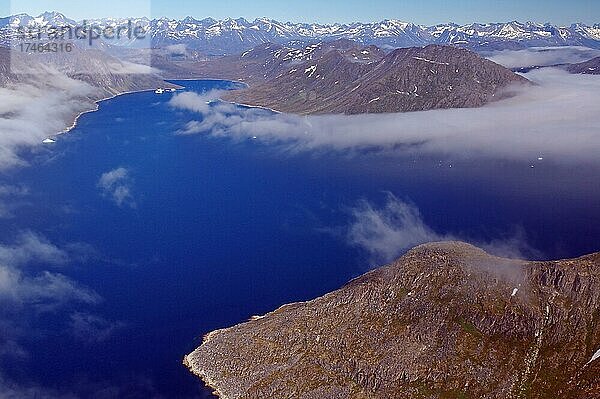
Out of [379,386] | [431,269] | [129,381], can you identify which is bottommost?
[129,381]

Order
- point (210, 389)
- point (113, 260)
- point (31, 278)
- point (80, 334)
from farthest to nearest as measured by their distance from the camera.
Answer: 1. point (113, 260)
2. point (31, 278)
3. point (80, 334)
4. point (210, 389)

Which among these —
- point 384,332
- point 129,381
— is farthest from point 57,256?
point 384,332

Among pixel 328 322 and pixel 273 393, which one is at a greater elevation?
pixel 328 322

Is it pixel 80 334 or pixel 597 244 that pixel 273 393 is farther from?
pixel 597 244

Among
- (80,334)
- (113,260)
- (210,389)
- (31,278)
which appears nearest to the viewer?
(210,389)

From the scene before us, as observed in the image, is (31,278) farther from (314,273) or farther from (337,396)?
(337,396)

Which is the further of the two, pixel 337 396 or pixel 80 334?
pixel 80 334

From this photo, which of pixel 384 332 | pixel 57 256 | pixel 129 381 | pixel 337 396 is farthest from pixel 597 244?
pixel 57 256
